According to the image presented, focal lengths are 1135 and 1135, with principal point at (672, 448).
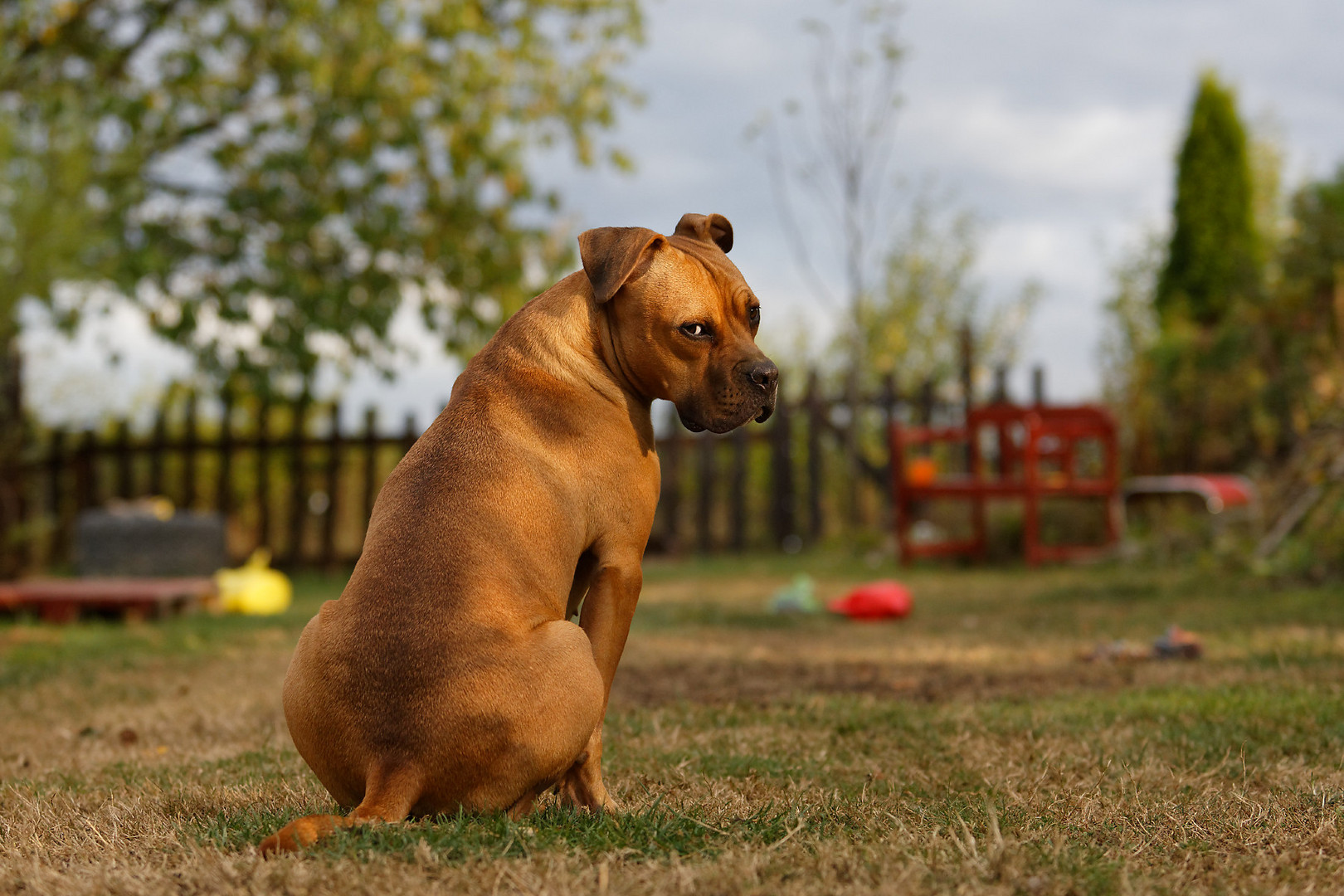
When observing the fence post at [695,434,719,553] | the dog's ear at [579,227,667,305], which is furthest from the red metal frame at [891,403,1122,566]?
the dog's ear at [579,227,667,305]

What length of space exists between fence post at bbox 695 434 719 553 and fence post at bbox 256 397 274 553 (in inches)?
224

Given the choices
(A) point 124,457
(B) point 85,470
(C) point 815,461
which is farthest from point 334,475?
(C) point 815,461

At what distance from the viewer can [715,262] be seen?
10.2 ft

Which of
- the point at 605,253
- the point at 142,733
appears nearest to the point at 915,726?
the point at 605,253

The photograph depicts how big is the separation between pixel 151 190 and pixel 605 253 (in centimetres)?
1257

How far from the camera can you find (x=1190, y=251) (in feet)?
68.3

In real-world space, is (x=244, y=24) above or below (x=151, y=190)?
above

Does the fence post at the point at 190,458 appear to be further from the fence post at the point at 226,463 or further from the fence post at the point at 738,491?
the fence post at the point at 738,491

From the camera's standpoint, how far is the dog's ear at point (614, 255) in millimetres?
2895

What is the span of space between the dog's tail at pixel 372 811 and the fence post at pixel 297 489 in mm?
12417

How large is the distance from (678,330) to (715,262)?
0.92ft

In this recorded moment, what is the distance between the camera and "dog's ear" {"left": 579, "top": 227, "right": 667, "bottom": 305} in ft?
9.50

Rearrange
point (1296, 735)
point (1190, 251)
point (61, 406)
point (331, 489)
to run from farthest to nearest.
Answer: point (1190, 251)
point (61, 406)
point (331, 489)
point (1296, 735)

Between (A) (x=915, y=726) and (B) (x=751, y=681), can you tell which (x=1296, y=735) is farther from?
(B) (x=751, y=681)
